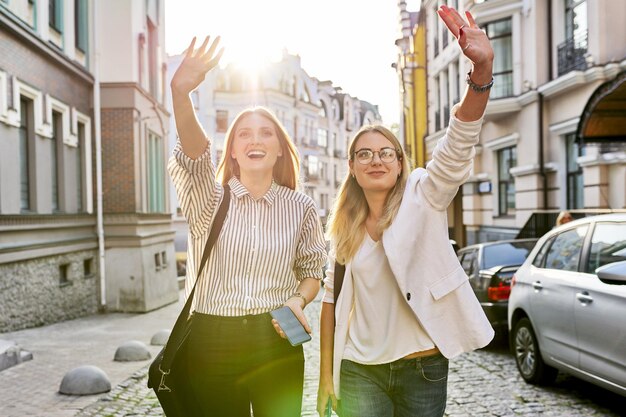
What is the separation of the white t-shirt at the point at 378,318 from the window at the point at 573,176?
15.9m

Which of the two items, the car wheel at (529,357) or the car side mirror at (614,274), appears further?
the car wheel at (529,357)

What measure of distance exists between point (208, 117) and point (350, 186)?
2368 inches

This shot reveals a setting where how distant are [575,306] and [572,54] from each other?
1312 cm

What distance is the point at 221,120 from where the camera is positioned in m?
63.7

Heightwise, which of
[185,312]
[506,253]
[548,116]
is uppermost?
[548,116]

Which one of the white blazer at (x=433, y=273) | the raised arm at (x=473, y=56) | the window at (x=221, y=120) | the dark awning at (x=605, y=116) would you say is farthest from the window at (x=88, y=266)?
the window at (x=221, y=120)

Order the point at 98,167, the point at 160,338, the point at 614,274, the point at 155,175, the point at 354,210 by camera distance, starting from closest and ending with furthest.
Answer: the point at 354,210
the point at 614,274
the point at 160,338
the point at 98,167
the point at 155,175

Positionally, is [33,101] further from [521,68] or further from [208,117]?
[208,117]

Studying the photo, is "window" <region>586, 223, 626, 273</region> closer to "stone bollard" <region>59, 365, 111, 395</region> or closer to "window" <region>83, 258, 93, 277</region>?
"stone bollard" <region>59, 365, 111, 395</region>

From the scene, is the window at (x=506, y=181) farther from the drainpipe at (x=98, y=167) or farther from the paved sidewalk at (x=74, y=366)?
the drainpipe at (x=98, y=167)

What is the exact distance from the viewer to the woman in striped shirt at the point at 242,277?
3.26 metres

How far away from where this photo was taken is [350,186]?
360cm

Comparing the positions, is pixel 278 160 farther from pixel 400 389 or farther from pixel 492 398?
pixel 492 398

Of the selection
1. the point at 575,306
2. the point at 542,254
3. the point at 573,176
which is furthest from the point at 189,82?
the point at 573,176
